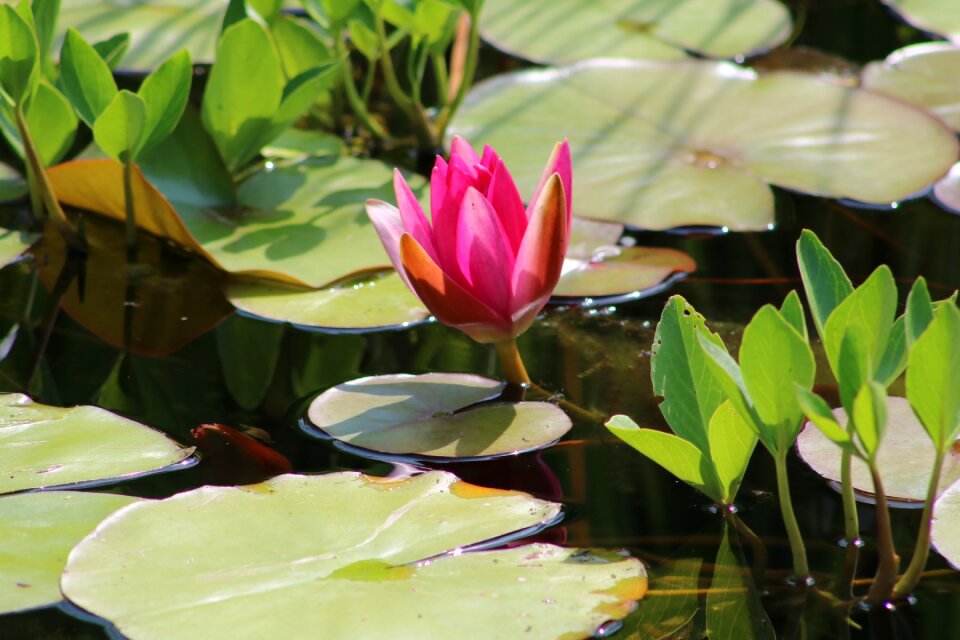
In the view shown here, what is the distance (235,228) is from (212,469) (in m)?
0.58

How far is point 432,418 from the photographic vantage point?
1103 millimetres

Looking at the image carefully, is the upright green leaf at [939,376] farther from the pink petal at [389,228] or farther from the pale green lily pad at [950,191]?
the pale green lily pad at [950,191]

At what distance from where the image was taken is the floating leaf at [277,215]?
1.43 m

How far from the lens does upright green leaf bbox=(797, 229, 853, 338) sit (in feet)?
2.88

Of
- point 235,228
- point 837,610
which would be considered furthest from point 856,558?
point 235,228

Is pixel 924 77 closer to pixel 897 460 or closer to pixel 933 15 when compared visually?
pixel 933 15

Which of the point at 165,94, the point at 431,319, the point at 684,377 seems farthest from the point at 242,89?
the point at 684,377

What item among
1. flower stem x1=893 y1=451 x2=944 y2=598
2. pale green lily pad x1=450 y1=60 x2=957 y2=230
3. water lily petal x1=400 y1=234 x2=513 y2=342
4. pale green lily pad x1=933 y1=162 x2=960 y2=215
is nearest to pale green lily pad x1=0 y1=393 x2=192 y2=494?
water lily petal x1=400 y1=234 x2=513 y2=342

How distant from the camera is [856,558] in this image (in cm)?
89

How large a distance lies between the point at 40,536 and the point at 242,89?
2.63 feet

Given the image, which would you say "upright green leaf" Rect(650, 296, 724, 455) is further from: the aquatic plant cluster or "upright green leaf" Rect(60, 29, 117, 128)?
"upright green leaf" Rect(60, 29, 117, 128)

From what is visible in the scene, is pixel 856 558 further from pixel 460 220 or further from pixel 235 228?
pixel 235 228

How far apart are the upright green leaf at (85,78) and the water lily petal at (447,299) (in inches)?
22.8

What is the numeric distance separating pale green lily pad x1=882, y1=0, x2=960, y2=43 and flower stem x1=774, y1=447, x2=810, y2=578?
1.74 metres
